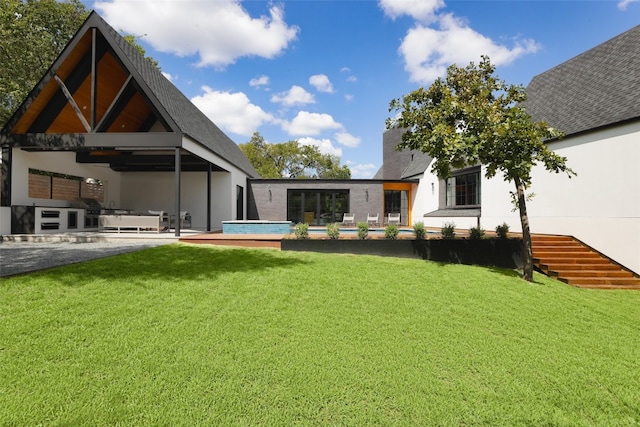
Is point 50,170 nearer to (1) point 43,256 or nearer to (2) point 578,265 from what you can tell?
(1) point 43,256

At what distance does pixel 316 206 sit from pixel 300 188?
5.41ft

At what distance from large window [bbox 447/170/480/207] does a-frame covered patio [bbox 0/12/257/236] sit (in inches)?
485

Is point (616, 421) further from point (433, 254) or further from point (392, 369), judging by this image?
point (433, 254)

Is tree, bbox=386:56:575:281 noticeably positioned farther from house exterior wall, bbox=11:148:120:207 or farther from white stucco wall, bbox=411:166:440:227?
house exterior wall, bbox=11:148:120:207

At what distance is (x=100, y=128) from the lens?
1170cm

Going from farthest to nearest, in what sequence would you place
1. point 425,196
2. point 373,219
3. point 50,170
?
1. point 425,196
2. point 373,219
3. point 50,170

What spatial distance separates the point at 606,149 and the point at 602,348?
787 cm

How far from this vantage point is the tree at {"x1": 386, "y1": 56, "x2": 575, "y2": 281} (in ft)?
22.8

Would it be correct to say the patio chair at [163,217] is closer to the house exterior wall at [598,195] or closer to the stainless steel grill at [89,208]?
the stainless steel grill at [89,208]

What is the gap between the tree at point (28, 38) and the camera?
57.2 feet

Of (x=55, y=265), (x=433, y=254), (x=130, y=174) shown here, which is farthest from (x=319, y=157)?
(x=55, y=265)

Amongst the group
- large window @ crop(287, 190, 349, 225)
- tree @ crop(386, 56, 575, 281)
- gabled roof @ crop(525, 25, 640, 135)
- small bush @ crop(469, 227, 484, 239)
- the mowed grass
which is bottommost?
the mowed grass

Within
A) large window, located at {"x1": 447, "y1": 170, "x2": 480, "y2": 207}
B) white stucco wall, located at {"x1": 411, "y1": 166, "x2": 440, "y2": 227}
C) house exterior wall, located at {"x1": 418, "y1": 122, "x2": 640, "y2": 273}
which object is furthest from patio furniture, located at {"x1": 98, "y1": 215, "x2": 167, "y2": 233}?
white stucco wall, located at {"x1": 411, "y1": 166, "x2": 440, "y2": 227}

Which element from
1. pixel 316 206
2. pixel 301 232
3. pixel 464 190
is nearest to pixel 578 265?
pixel 464 190
